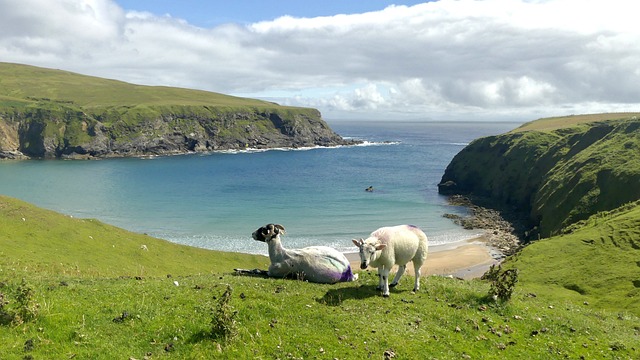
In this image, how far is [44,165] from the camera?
593 feet

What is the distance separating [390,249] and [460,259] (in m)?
52.1

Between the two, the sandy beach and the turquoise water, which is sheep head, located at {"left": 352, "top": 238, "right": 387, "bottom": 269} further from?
the turquoise water

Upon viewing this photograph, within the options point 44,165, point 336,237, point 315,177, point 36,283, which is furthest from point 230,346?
point 44,165

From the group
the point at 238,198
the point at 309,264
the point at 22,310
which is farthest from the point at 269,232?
the point at 238,198

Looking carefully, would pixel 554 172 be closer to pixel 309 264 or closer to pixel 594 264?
pixel 594 264

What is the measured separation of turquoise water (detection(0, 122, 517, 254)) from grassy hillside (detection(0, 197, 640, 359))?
1987 inches

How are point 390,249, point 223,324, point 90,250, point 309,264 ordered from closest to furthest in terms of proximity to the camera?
point 223,324 → point 390,249 → point 309,264 → point 90,250

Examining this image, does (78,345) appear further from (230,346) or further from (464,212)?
(464,212)

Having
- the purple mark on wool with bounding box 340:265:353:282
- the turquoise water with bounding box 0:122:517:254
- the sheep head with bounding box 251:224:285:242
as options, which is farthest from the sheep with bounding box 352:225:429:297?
the turquoise water with bounding box 0:122:517:254

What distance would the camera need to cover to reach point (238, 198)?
115m

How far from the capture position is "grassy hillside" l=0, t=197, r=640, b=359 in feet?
43.8

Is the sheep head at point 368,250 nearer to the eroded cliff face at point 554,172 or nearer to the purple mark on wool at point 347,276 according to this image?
the purple mark on wool at point 347,276

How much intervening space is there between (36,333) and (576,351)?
62.8 feet

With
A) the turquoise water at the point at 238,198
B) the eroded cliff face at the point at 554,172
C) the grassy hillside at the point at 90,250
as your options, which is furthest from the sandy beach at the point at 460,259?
the grassy hillside at the point at 90,250
